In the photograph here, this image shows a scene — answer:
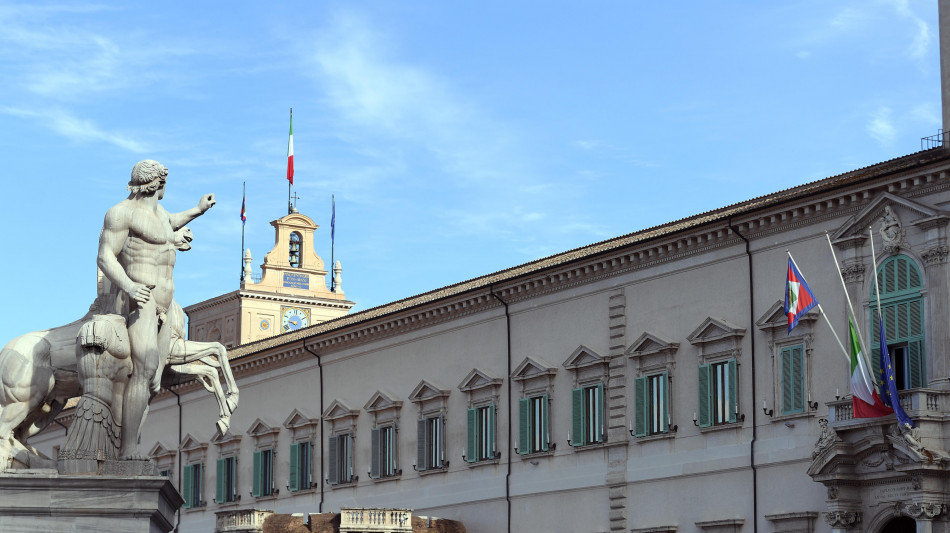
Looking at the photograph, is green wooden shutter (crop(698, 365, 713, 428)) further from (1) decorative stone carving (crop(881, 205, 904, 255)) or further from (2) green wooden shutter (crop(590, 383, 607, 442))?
(1) decorative stone carving (crop(881, 205, 904, 255))

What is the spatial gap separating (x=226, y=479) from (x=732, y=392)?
25.4 meters

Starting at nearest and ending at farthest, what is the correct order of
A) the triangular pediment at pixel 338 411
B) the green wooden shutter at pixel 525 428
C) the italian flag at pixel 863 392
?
the italian flag at pixel 863 392
the green wooden shutter at pixel 525 428
the triangular pediment at pixel 338 411

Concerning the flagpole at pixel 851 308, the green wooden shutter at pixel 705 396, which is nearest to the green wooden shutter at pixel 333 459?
the green wooden shutter at pixel 705 396

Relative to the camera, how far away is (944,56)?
125 ft

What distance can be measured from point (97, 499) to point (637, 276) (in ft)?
99.3

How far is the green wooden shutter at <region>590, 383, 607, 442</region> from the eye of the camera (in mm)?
44719

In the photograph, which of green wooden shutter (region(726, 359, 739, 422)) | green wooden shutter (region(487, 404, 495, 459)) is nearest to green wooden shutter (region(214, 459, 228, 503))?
green wooden shutter (region(487, 404, 495, 459))

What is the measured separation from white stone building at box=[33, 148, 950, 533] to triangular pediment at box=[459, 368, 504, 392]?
85mm

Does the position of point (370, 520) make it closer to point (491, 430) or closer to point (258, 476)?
point (491, 430)

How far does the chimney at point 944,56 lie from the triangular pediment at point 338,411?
22.8 metres

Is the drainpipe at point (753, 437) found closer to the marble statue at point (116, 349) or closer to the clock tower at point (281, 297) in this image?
the marble statue at point (116, 349)

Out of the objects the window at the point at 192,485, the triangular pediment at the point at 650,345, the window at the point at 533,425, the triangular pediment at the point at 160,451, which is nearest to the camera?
the triangular pediment at the point at 650,345

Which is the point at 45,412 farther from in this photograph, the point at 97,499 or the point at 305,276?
the point at 305,276

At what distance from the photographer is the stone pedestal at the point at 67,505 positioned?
49.0ft
